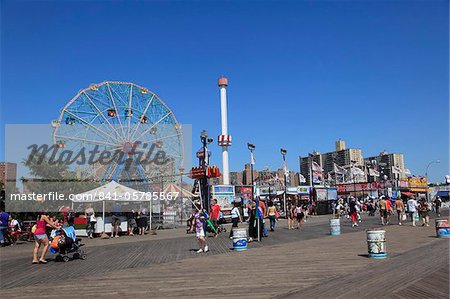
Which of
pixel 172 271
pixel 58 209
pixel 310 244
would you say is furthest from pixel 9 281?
pixel 58 209

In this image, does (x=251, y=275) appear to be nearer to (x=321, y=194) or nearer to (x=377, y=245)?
(x=377, y=245)

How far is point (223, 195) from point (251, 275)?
23.9 metres

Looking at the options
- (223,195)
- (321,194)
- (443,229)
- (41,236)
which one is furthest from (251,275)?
(321,194)

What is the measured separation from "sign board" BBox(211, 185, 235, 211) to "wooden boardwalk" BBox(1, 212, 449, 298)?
18.7m

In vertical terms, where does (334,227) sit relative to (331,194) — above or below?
below

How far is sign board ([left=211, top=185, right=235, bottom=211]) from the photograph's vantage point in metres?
32.2

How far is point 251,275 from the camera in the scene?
8898mm

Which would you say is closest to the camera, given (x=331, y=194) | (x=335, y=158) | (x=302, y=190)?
(x=331, y=194)

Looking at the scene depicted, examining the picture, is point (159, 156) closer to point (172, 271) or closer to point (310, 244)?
point (310, 244)

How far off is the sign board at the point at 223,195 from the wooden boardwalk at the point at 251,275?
18.7m

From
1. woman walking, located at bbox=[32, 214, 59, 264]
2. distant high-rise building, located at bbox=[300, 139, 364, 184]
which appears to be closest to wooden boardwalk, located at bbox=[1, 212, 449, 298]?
woman walking, located at bbox=[32, 214, 59, 264]

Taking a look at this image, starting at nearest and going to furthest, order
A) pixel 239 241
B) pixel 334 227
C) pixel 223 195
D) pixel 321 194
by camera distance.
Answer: pixel 239 241 < pixel 334 227 < pixel 223 195 < pixel 321 194

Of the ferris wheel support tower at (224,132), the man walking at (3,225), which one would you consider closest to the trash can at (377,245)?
the man walking at (3,225)

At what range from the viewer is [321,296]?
688 cm
